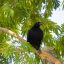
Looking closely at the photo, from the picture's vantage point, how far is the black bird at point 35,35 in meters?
4.24

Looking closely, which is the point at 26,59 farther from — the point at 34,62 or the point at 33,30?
the point at 33,30

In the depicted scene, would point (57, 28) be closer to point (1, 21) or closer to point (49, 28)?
point (49, 28)

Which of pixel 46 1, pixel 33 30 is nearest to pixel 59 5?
pixel 46 1

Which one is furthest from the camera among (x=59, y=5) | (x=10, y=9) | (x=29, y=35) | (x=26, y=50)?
(x=59, y=5)

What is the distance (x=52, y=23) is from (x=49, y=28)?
0.38 feet

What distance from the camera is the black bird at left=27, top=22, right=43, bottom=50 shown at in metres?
4.24

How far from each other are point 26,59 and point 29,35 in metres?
0.62

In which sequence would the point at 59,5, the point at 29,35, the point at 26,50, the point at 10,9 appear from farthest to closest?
the point at 59,5 → the point at 29,35 → the point at 10,9 → the point at 26,50

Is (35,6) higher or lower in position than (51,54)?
higher

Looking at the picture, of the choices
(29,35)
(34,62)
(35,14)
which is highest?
(35,14)

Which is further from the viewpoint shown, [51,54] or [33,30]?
[33,30]

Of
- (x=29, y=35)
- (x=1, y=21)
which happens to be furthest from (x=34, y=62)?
(x=1, y=21)

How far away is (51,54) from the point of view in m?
3.71

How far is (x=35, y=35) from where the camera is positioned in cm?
431
